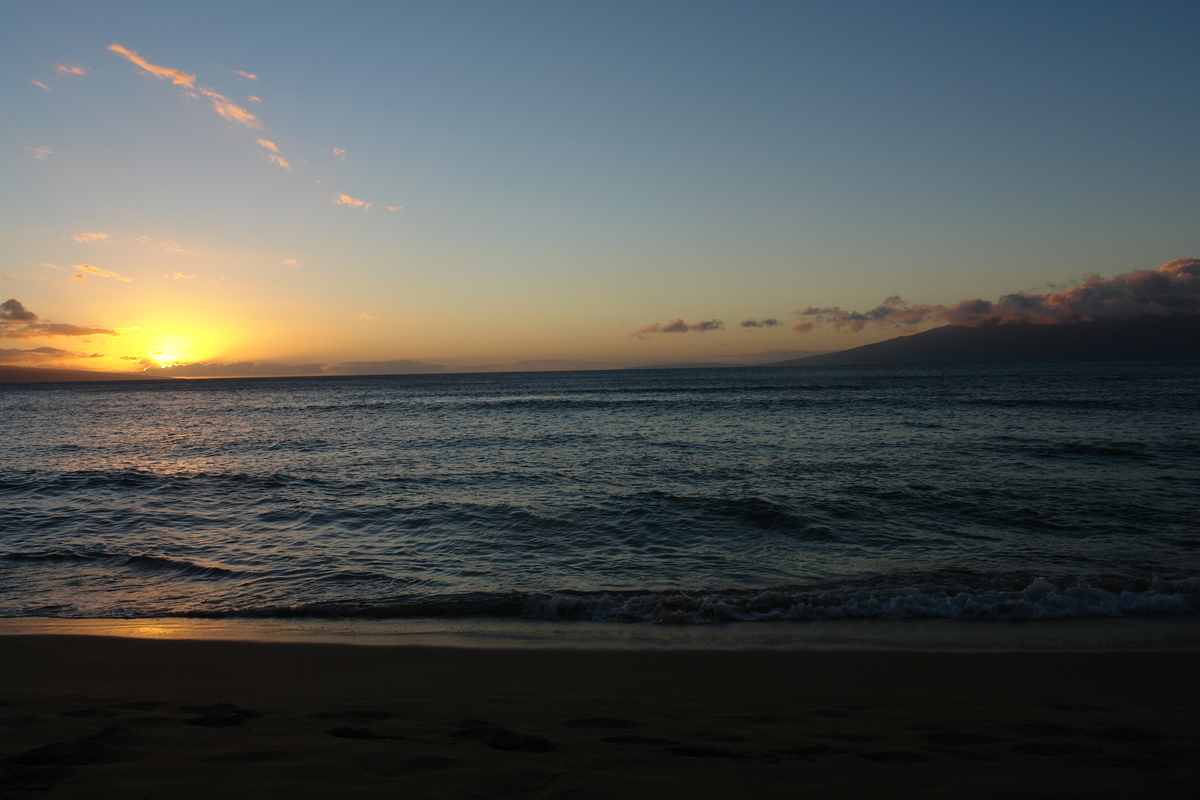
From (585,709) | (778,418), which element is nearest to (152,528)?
(585,709)

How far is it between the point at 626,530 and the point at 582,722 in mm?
7796

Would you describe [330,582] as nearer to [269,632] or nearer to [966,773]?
[269,632]

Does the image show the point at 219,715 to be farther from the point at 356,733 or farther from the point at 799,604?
the point at 799,604

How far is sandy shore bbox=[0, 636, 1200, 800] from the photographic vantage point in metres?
3.86

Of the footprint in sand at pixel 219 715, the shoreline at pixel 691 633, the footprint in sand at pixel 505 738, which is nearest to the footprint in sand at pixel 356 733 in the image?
the footprint in sand at pixel 505 738

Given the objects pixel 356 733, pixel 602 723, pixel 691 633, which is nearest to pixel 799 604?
pixel 691 633

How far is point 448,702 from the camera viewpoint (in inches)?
216

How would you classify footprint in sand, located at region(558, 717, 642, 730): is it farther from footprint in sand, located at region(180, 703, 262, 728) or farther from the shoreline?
footprint in sand, located at region(180, 703, 262, 728)

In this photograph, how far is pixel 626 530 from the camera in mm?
12750

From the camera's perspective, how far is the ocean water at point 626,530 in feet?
28.4

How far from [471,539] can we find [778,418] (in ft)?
103

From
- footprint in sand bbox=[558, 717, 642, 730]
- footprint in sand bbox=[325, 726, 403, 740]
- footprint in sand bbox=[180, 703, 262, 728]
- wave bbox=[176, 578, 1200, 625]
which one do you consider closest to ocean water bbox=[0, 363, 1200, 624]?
wave bbox=[176, 578, 1200, 625]

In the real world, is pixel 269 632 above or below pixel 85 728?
below

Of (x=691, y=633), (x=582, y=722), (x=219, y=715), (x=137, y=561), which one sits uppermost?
(x=219, y=715)
